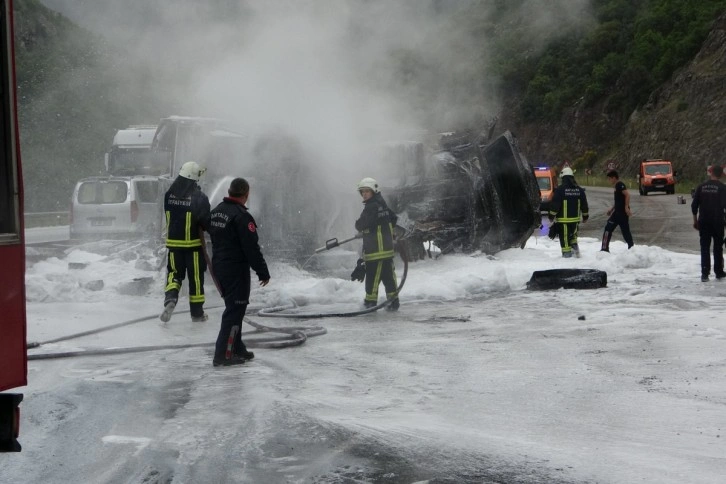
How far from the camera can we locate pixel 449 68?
838 inches

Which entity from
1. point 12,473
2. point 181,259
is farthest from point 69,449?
point 181,259

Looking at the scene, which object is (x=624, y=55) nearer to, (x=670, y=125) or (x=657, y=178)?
(x=670, y=125)

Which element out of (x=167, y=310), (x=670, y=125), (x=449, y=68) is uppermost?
(x=670, y=125)

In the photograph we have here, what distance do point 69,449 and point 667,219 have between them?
992 inches

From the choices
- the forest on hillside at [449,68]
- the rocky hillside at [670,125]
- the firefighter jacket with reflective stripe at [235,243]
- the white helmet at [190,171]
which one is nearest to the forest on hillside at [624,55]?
the forest on hillside at [449,68]

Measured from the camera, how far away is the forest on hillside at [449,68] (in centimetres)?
2002

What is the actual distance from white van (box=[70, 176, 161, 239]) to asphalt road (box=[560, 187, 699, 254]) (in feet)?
35.6

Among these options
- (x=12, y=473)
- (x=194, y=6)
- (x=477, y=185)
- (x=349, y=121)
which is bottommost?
(x=12, y=473)

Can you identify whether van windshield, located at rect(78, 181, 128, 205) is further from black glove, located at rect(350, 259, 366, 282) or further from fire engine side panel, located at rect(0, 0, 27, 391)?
fire engine side panel, located at rect(0, 0, 27, 391)

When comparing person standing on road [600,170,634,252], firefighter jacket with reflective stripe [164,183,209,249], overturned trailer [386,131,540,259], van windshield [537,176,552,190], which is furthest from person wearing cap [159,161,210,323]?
van windshield [537,176,552,190]

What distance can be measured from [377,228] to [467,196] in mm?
5152

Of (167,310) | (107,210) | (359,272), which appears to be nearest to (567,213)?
(359,272)

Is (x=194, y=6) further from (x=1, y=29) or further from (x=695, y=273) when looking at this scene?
(x=1, y=29)

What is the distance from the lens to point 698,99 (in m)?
56.5
